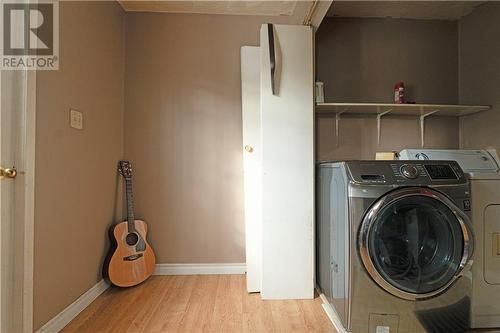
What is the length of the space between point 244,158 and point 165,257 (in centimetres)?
108

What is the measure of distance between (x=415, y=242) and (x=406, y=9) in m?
1.97

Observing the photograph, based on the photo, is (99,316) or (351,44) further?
(351,44)

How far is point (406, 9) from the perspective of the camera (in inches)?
88.8

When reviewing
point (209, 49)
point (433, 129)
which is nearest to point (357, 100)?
point (433, 129)

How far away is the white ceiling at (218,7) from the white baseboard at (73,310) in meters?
2.18

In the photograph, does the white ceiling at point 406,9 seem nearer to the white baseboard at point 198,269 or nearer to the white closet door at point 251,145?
the white closet door at point 251,145

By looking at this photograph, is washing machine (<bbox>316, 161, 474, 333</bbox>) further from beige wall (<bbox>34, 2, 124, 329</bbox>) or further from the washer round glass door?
beige wall (<bbox>34, 2, 124, 329</bbox>)

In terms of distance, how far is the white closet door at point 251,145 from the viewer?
81.3 inches

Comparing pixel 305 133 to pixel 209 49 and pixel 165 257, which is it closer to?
pixel 209 49

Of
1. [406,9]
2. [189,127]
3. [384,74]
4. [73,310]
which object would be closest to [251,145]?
[189,127]

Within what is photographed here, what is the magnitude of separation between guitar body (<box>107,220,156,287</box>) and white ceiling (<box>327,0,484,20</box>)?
2.46 meters

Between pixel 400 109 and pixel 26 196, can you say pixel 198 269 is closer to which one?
pixel 26 196

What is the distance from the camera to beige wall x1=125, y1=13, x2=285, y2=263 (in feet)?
7.41

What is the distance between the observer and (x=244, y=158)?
2111mm
